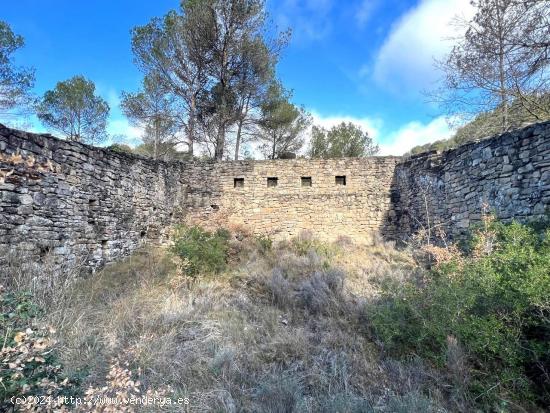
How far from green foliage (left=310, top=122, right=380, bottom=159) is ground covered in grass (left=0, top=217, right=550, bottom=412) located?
11.7m

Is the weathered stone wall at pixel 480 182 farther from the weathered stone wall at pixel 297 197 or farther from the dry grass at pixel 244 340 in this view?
the dry grass at pixel 244 340

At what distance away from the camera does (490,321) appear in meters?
2.33

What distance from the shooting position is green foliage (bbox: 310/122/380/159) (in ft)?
51.0

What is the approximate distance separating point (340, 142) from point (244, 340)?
45.7ft

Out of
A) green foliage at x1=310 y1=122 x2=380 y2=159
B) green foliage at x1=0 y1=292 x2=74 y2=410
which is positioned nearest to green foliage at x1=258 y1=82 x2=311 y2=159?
green foliage at x1=310 y1=122 x2=380 y2=159

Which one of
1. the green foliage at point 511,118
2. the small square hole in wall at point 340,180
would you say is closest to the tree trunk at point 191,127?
the small square hole in wall at point 340,180

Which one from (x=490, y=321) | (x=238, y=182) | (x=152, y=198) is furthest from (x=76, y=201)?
(x=490, y=321)

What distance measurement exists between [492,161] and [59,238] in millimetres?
7524

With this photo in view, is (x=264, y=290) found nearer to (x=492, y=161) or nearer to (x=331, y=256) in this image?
(x=331, y=256)

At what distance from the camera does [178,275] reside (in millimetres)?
4859

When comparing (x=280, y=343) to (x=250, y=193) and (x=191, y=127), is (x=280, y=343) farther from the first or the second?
(x=191, y=127)

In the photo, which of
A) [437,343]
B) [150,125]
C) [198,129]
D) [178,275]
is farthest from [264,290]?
[150,125]

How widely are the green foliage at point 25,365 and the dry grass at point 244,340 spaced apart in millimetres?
255

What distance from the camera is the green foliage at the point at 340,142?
15.6 meters
